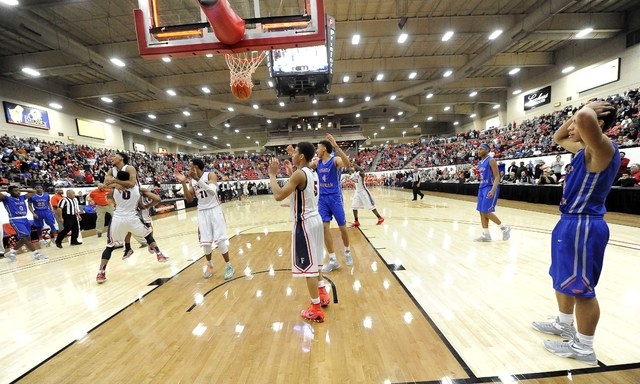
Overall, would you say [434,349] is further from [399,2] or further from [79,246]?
[399,2]

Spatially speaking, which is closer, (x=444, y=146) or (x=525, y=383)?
(x=525, y=383)

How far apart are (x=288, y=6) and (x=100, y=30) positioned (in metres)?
7.86

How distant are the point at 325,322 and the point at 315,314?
0.13 metres

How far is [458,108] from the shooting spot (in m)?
29.8

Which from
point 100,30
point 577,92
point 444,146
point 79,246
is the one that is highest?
point 100,30

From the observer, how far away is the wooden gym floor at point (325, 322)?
7.25 feet

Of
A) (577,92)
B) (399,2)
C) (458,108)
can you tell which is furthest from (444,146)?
(399,2)

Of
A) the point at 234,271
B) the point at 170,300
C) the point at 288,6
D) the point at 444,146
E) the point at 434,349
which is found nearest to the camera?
the point at 434,349

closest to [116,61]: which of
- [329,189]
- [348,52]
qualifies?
[348,52]

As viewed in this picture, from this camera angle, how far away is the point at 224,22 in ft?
13.3

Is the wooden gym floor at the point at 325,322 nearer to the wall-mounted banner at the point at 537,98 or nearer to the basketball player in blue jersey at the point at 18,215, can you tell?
the basketball player in blue jersey at the point at 18,215

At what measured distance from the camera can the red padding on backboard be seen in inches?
146

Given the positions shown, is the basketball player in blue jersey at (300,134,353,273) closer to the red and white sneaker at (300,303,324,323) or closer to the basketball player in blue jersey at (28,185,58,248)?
the red and white sneaker at (300,303,324,323)

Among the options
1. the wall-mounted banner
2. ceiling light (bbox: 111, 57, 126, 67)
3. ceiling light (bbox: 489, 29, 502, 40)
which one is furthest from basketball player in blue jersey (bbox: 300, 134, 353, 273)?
the wall-mounted banner
